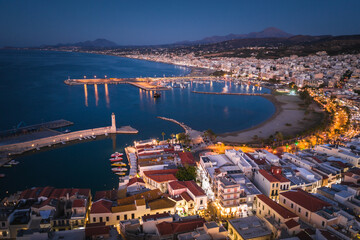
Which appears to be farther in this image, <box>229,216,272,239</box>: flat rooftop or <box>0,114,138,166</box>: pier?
<box>0,114,138,166</box>: pier

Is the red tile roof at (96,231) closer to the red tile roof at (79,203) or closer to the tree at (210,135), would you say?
the red tile roof at (79,203)

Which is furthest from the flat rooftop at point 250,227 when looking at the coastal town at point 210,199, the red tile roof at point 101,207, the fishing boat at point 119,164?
the fishing boat at point 119,164

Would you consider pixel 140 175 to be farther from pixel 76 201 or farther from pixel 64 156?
pixel 64 156

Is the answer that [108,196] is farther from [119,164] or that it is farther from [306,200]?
[306,200]

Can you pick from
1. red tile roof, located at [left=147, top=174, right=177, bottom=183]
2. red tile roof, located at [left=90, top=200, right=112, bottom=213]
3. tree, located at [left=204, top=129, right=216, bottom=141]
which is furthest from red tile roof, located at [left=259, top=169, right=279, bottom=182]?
tree, located at [left=204, top=129, right=216, bottom=141]

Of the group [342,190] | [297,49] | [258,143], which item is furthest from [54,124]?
[297,49]

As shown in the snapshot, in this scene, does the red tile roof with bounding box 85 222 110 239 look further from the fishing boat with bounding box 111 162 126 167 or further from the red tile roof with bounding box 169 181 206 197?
the fishing boat with bounding box 111 162 126 167
